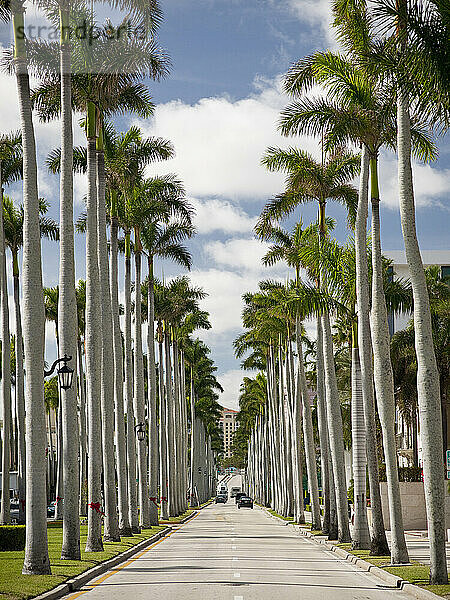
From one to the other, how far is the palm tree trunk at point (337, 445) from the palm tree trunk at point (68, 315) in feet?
35.5

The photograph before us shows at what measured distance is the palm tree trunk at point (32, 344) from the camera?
18.2m

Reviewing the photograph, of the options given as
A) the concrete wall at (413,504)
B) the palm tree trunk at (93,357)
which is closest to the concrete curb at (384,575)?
the palm tree trunk at (93,357)

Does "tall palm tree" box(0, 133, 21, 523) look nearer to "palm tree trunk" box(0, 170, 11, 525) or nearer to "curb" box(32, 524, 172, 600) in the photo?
"palm tree trunk" box(0, 170, 11, 525)

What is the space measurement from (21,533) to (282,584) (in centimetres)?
1072

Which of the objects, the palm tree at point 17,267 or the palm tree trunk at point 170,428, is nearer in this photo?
the palm tree at point 17,267

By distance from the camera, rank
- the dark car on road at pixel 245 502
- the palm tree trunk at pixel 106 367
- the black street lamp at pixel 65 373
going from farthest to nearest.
A: the dark car on road at pixel 245 502, the palm tree trunk at pixel 106 367, the black street lamp at pixel 65 373

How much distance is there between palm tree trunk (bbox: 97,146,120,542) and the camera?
28828 mm

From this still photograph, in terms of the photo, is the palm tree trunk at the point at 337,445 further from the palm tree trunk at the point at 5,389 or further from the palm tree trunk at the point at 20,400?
the palm tree trunk at the point at 20,400

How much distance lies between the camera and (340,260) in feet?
96.6

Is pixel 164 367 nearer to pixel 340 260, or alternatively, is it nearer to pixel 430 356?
pixel 340 260

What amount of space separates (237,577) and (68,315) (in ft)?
24.0

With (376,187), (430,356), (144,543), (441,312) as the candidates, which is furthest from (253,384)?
(430,356)

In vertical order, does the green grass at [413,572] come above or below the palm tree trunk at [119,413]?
below

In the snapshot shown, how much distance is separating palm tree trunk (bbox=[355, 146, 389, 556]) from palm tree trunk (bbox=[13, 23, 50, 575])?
951 centimetres
